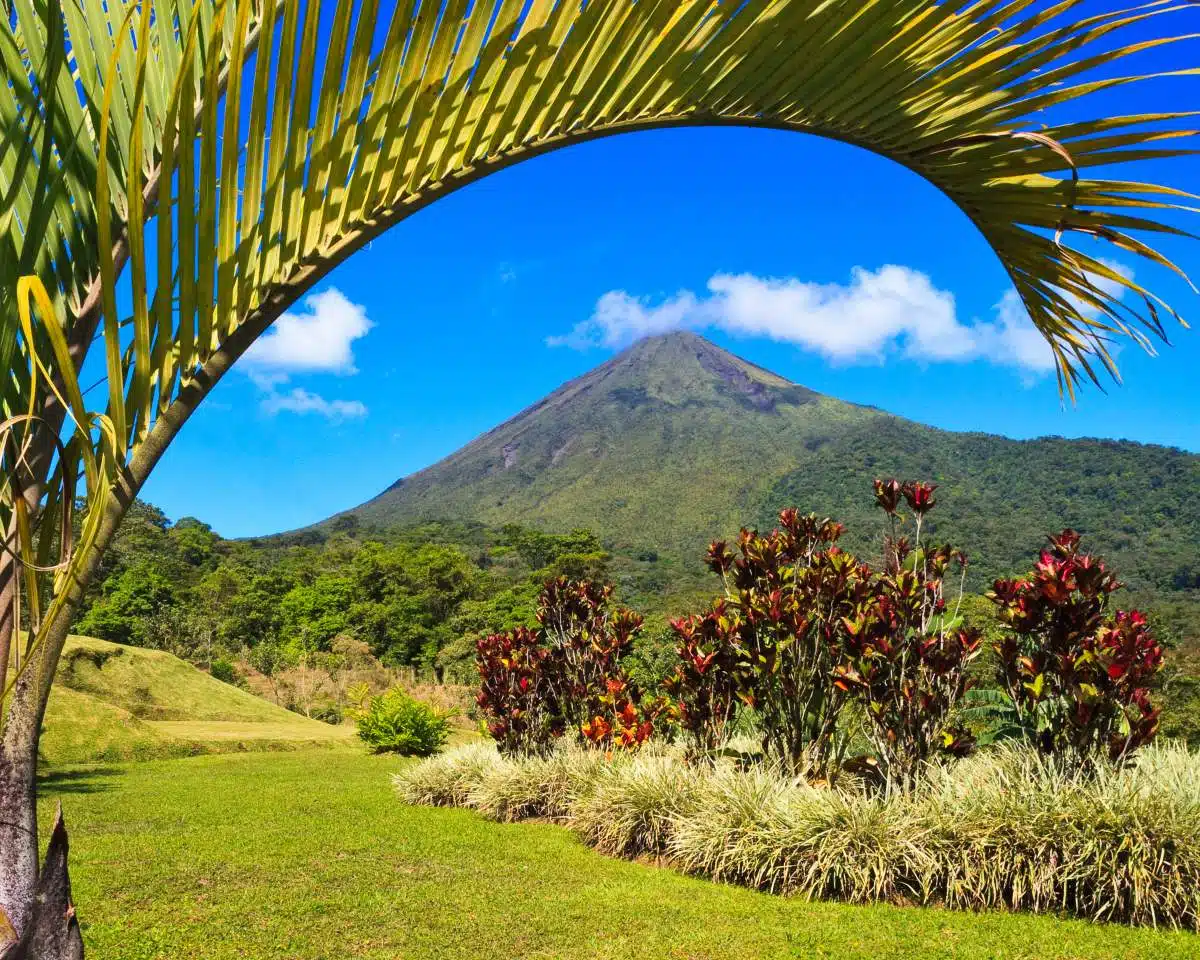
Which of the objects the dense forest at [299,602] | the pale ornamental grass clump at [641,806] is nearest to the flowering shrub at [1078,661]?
the pale ornamental grass clump at [641,806]

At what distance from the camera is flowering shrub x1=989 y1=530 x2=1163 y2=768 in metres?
5.12

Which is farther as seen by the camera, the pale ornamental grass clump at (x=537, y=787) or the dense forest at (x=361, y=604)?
the dense forest at (x=361, y=604)

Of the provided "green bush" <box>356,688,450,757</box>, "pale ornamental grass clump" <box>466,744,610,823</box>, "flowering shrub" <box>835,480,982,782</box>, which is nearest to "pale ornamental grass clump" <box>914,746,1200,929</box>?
"flowering shrub" <box>835,480,982,782</box>

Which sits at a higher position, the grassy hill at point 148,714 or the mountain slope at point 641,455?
the mountain slope at point 641,455

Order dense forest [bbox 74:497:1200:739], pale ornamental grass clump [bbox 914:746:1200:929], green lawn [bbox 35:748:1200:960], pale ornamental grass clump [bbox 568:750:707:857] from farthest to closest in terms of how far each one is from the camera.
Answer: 1. dense forest [bbox 74:497:1200:739]
2. pale ornamental grass clump [bbox 568:750:707:857]
3. pale ornamental grass clump [bbox 914:746:1200:929]
4. green lawn [bbox 35:748:1200:960]

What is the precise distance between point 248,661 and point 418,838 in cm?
1844

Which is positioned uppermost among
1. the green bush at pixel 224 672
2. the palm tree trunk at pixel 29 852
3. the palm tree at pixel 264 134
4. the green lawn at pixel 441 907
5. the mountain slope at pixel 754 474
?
the mountain slope at pixel 754 474

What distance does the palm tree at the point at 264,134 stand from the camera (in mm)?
1255

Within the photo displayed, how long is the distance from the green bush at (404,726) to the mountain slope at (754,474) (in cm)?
3262

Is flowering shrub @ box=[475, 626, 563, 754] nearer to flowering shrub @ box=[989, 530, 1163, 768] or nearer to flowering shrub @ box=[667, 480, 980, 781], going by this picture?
flowering shrub @ box=[667, 480, 980, 781]

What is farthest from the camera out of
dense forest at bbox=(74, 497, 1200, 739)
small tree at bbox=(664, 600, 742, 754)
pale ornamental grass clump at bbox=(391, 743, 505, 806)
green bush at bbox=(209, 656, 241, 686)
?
dense forest at bbox=(74, 497, 1200, 739)

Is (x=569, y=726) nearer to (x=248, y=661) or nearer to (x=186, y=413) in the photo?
(x=186, y=413)

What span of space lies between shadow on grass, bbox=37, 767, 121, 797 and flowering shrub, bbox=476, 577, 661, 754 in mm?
4506

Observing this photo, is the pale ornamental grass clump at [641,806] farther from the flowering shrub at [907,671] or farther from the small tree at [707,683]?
the flowering shrub at [907,671]
